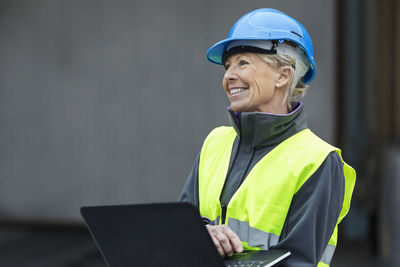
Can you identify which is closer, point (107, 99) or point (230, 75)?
point (230, 75)

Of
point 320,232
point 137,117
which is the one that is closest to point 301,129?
point 320,232

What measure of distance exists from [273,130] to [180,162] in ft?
15.7

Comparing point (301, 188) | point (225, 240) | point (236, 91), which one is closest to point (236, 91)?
point (236, 91)

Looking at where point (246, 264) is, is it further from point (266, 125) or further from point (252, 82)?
point (252, 82)

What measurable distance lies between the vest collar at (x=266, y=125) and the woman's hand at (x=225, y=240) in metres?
0.31

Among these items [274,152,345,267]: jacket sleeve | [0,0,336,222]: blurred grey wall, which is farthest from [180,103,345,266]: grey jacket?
[0,0,336,222]: blurred grey wall

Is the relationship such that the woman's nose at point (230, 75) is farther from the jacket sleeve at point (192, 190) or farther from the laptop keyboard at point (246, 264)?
the laptop keyboard at point (246, 264)

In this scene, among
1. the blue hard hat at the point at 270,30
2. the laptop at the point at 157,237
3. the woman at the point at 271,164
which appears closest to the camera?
the laptop at the point at 157,237

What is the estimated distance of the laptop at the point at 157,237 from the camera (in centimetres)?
124

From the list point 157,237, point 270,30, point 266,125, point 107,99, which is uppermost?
point 270,30

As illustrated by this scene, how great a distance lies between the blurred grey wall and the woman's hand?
4414 mm

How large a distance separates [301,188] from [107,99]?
534 centimetres

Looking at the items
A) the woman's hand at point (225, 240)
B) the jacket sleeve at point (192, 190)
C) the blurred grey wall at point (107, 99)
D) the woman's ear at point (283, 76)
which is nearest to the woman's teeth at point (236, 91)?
the woman's ear at point (283, 76)

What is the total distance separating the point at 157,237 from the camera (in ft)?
4.25
